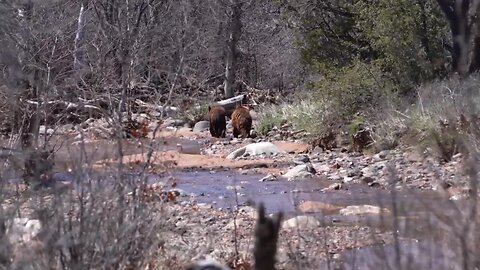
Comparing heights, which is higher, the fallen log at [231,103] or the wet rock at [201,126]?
the fallen log at [231,103]

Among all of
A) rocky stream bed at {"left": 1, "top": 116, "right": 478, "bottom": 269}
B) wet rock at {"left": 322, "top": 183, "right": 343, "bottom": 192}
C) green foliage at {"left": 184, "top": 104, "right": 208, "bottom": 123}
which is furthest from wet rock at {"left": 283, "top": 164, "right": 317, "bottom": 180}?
green foliage at {"left": 184, "top": 104, "right": 208, "bottom": 123}

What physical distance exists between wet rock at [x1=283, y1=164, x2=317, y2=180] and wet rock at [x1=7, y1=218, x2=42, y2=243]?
1093 centimetres

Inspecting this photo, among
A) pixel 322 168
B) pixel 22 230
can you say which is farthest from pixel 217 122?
pixel 22 230

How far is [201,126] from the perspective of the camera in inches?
1157

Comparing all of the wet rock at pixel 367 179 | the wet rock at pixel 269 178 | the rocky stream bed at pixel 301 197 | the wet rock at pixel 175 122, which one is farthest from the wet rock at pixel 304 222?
the wet rock at pixel 175 122

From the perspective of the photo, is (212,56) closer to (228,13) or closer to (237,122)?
(228,13)

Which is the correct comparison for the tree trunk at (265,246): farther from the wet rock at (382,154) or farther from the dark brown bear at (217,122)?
the dark brown bear at (217,122)

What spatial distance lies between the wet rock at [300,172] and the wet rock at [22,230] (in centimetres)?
1093

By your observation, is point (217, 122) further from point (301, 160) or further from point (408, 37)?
point (301, 160)

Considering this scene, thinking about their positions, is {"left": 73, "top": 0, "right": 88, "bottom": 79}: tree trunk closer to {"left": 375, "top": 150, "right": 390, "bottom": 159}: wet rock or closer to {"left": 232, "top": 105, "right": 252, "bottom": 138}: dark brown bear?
{"left": 232, "top": 105, "right": 252, "bottom": 138}: dark brown bear

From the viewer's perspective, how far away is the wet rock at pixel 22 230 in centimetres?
573

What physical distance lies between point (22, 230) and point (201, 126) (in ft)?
76.4

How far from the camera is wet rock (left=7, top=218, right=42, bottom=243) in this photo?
5.73 metres

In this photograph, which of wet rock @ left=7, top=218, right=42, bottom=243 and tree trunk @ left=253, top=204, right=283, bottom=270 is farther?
wet rock @ left=7, top=218, right=42, bottom=243
